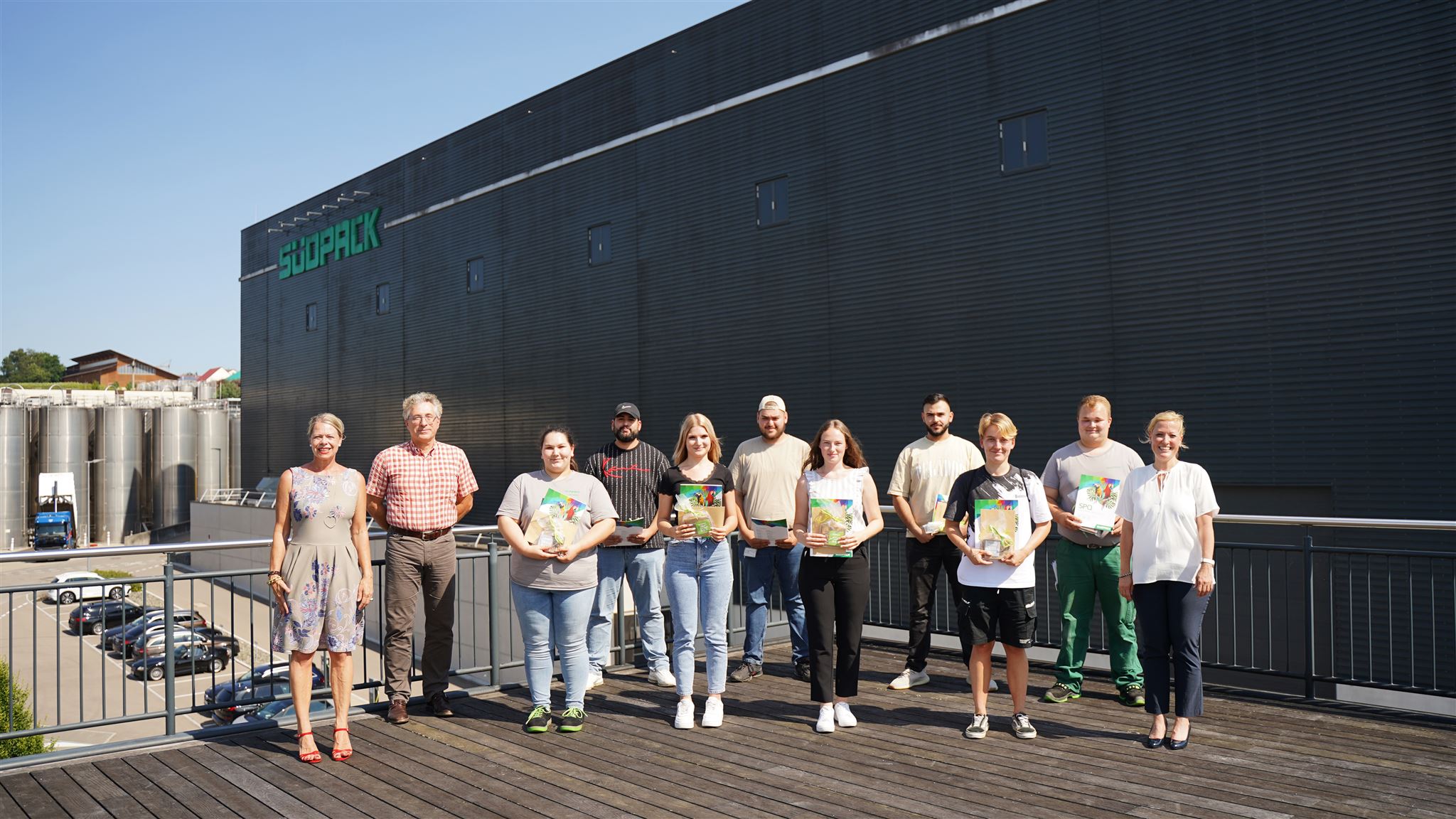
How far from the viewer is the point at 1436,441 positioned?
38.6 ft

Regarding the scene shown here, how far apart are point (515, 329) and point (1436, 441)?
1958 centimetres

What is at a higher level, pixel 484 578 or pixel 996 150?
pixel 996 150

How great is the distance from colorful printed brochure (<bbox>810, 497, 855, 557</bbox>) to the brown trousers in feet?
7.60

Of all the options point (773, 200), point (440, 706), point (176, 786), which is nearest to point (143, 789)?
point (176, 786)

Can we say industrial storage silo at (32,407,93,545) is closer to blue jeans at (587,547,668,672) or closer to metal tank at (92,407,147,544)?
metal tank at (92,407,147,544)

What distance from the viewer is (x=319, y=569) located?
5.42 metres

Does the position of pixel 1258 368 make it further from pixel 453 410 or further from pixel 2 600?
pixel 2 600

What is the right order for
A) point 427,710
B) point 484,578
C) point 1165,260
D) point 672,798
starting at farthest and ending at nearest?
point 484,578
point 1165,260
point 427,710
point 672,798

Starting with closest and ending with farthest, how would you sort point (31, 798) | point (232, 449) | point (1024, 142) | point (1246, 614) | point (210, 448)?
1. point (31, 798)
2. point (1246, 614)
3. point (1024, 142)
4. point (210, 448)
5. point (232, 449)

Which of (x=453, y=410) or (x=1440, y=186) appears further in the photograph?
(x=453, y=410)

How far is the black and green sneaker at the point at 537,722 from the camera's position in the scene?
6.07m

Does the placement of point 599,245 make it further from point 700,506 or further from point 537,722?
point 537,722

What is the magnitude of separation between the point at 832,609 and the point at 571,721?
172cm

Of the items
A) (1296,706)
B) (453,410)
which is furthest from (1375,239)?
(453,410)
